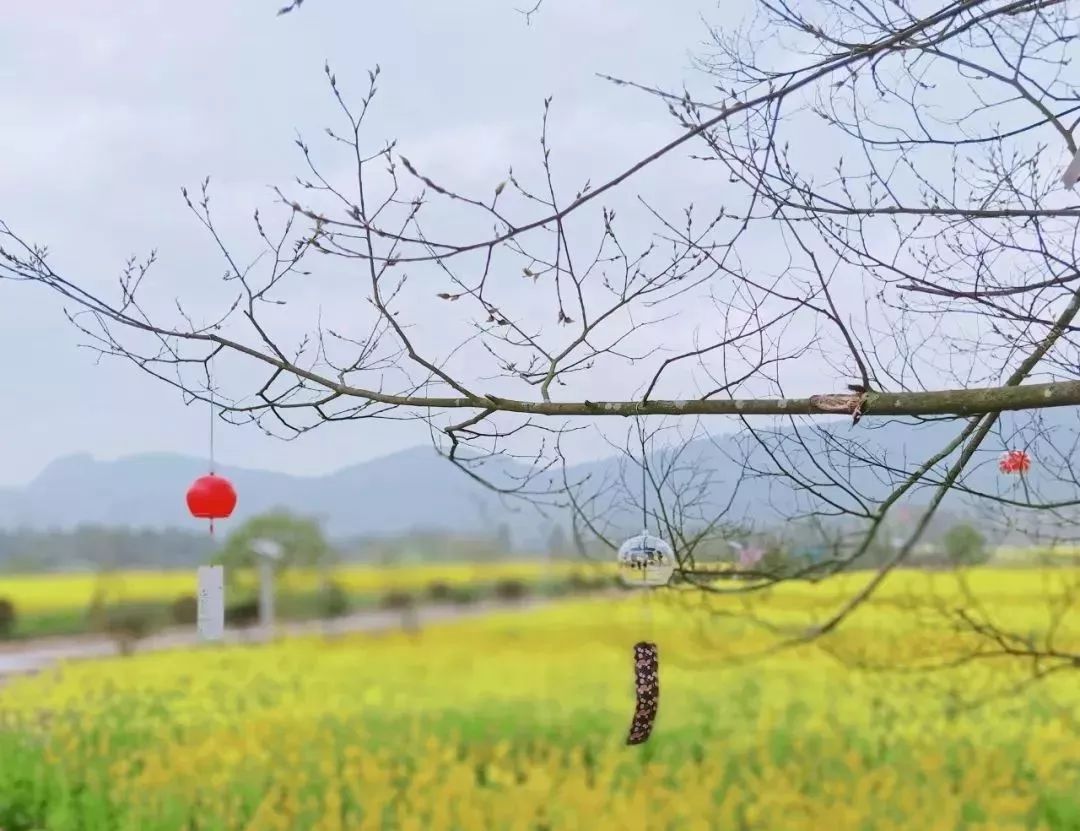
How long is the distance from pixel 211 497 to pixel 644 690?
2.37ft

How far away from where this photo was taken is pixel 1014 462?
1.52 m

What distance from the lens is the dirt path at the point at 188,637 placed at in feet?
10.7

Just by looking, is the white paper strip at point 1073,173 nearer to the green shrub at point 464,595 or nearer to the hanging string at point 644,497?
the hanging string at point 644,497

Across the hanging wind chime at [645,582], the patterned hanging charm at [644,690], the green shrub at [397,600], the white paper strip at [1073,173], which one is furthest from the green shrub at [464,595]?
the white paper strip at [1073,173]

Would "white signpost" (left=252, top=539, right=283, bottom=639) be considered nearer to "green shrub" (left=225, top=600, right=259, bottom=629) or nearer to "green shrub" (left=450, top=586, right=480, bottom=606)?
"green shrub" (left=225, top=600, right=259, bottom=629)

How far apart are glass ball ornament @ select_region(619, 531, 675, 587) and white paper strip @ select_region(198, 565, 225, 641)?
543 mm

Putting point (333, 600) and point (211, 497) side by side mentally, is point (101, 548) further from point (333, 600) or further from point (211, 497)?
point (211, 497)

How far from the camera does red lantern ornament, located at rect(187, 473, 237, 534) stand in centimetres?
153

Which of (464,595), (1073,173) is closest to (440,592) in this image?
(464,595)

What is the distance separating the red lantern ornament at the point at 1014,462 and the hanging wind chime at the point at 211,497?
3.48 ft

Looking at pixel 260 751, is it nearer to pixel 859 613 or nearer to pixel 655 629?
pixel 655 629

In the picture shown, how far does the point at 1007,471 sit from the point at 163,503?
2350 mm

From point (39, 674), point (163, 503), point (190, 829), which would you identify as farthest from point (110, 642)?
point (190, 829)

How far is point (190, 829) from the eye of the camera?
2273 mm
